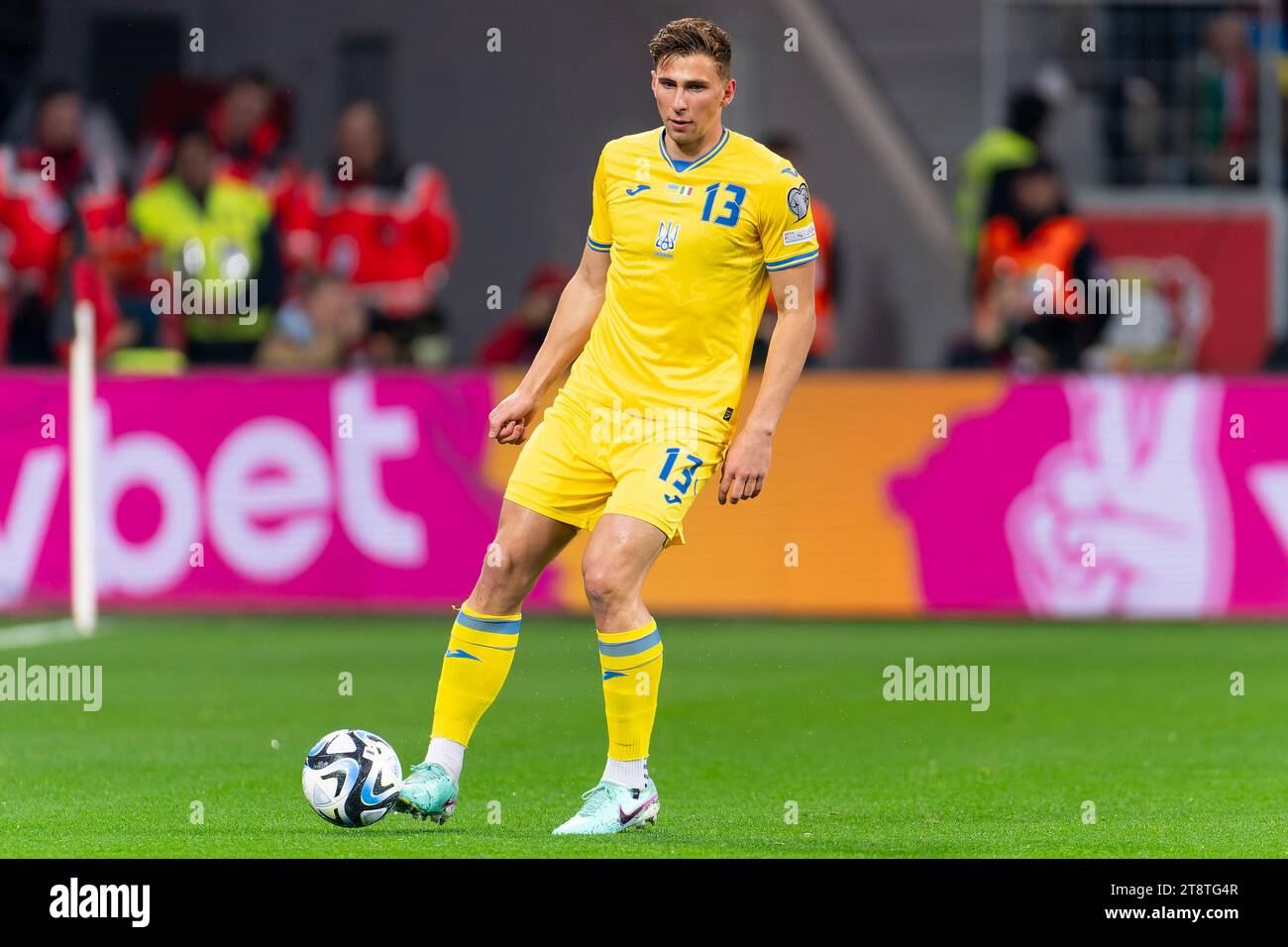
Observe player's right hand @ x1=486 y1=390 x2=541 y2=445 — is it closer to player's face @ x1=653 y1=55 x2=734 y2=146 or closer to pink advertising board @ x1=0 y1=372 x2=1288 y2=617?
player's face @ x1=653 y1=55 x2=734 y2=146

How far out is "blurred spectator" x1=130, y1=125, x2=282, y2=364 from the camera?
16.3m

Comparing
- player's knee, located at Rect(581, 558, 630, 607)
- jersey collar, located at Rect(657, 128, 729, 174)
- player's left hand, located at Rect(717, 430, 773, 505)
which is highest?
jersey collar, located at Rect(657, 128, 729, 174)

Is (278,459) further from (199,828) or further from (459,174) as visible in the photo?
(199,828)

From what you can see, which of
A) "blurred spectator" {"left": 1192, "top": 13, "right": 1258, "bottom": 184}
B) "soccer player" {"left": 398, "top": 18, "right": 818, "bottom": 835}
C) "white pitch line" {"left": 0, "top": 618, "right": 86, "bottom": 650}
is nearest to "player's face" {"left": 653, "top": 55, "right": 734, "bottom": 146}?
"soccer player" {"left": 398, "top": 18, "right": 818, "bottom": 835}

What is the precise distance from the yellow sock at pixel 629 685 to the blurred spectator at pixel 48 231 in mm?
8991

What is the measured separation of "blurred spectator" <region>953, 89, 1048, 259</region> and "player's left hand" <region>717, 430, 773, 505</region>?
985cm

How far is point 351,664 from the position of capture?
1280cm

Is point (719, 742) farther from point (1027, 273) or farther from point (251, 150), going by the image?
point (251, 150)

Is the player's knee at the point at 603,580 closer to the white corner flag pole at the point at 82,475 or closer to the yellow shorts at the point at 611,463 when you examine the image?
the yellow shorts at the point at 611,463

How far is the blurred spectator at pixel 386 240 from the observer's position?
666 inches

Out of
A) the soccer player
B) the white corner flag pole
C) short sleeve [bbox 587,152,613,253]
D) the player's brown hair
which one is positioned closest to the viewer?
the player's brown hair

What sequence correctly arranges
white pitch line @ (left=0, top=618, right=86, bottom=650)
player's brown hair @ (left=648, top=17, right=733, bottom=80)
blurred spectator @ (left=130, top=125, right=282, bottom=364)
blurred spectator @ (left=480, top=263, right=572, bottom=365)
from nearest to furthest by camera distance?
player's brown hair @ (left=648, top=17, right=733, bottom=80) < white pitch line @ (left=0, top=618, right=86, bottom=650) < blurred spectator @ (left=130, top=125, right=282, bottom=364) < blurred spectator @ (left=480, top=263, right=572, bottom=365)

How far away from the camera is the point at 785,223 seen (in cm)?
771

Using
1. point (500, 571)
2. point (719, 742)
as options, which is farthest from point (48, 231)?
point (500, 571)
